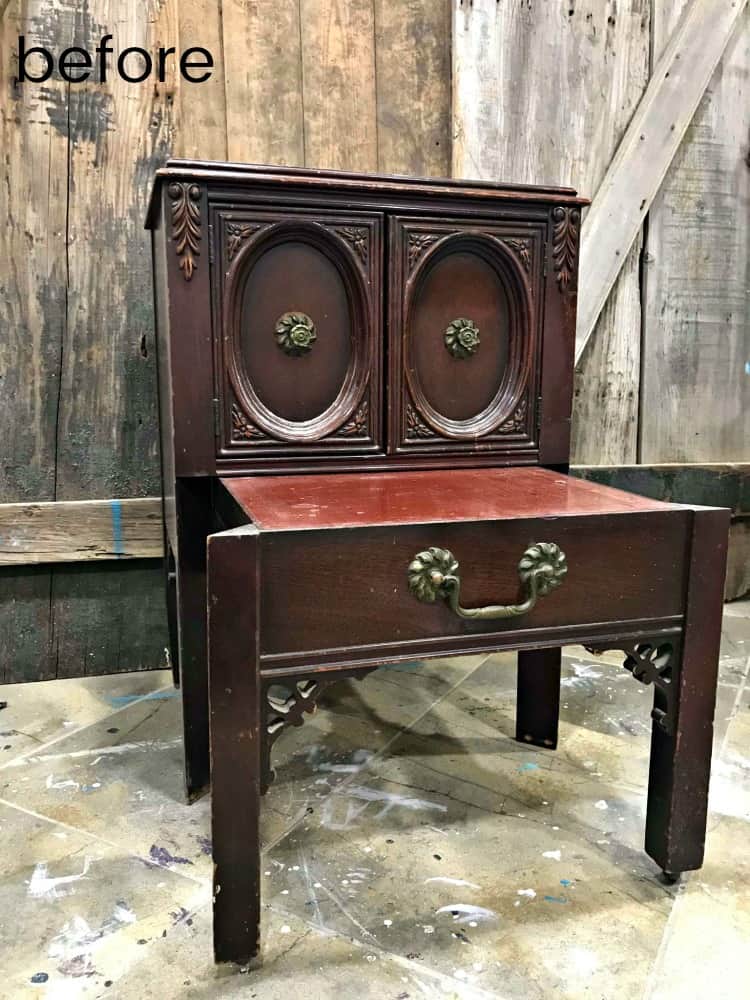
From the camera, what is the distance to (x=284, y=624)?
1.00 m

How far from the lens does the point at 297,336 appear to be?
1.41 m

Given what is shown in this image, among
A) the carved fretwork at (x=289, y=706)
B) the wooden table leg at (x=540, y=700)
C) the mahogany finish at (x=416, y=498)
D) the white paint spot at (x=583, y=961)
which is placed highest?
the mahogany finish at (x=416, y=498)

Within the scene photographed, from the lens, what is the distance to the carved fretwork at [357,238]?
4.58ft

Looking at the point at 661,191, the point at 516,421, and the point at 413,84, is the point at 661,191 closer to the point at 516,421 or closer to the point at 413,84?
the point at 413,84

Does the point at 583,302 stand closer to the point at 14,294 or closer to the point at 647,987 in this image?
the point at 14,294

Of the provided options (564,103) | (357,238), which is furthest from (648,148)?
(357,238)

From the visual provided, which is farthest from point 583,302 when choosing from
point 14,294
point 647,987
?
point 647,987

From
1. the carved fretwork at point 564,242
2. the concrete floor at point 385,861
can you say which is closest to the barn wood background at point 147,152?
the concrete floor at point 385,861

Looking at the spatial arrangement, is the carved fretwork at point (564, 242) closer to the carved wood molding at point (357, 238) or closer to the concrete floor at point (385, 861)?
the carved wood molding at point (357, 238)

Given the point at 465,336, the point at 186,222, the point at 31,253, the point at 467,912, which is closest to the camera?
the point at 467,912

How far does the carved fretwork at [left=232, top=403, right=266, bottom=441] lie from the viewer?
54.6 inches

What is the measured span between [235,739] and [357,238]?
2.97 feet

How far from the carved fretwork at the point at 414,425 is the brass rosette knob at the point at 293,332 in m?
0.23

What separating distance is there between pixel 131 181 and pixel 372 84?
713 millimetres
